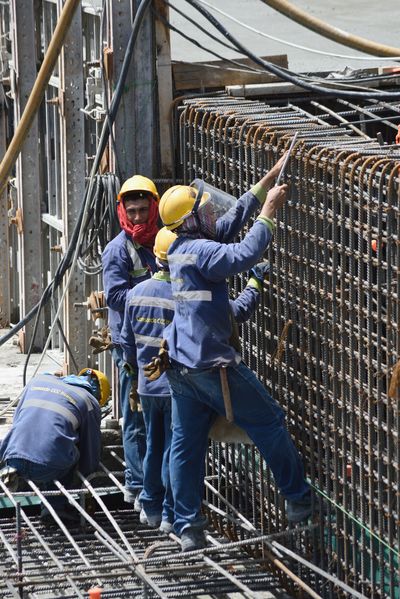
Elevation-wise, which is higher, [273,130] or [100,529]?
[273,130]

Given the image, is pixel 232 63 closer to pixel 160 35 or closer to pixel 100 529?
pixel 160 35

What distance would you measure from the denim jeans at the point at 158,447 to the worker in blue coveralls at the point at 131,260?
369 millimetres

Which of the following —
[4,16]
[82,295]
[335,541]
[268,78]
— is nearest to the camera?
[335,541]

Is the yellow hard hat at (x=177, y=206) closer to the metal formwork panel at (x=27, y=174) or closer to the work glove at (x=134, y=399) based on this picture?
the work glove at (x=134, y=399)

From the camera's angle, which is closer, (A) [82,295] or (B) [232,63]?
(B) [232,63]

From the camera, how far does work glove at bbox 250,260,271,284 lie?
356 inches

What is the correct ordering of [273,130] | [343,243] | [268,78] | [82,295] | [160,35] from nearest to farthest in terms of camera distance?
[343,243] → [273,130] → [160,35] → [268,78] → [82,295]

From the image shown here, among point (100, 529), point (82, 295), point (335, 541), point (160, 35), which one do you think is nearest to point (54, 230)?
point (82, 295)

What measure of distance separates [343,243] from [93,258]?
362 centimetres

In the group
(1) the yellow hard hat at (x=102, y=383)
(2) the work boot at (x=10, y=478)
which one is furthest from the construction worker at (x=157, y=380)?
(1) the yellow hard hat at (x=102, y=383)

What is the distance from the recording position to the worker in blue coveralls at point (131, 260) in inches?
381

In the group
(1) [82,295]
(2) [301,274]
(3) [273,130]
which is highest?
(3) [273,130]

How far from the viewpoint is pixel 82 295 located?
1242 cm

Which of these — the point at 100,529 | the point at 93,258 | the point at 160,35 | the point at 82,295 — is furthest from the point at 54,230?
the point at 100,529
